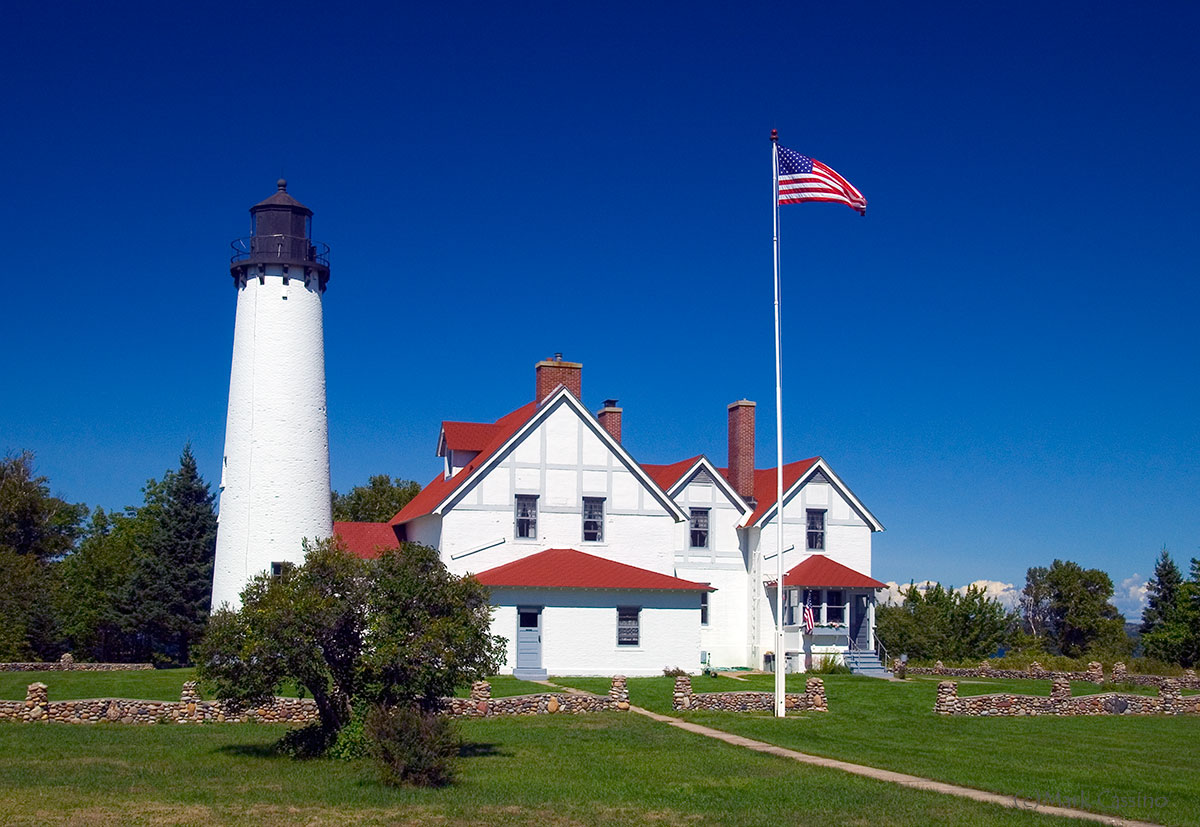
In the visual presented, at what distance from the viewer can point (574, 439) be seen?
38594 millimetres

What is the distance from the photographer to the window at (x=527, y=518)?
1497 inches

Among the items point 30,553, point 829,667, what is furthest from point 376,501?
point 829,667

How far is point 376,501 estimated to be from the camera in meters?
60.5

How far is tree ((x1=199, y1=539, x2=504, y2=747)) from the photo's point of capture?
18.4 meters

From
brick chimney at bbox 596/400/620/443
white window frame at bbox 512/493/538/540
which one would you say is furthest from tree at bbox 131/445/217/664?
brick chimney at bbox 596/400/620/443

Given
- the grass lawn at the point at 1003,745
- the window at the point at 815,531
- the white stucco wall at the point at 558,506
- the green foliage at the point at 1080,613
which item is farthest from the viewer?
the green foliage at the point at 1080,613

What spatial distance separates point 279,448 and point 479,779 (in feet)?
69.7

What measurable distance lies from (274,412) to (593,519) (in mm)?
10847

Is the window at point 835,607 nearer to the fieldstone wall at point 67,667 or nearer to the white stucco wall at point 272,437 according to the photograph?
the white stucco wall at point 272,437

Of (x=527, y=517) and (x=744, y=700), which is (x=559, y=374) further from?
(x=744, y=700)

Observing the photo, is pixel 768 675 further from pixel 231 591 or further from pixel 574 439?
pixel 231 591

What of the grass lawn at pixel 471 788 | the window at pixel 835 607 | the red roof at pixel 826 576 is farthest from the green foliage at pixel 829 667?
the grass lawn at pixel 471 788

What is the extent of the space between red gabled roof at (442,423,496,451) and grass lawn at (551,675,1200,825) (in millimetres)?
11314

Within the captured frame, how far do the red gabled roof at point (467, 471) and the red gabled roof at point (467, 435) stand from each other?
0.12 metres
